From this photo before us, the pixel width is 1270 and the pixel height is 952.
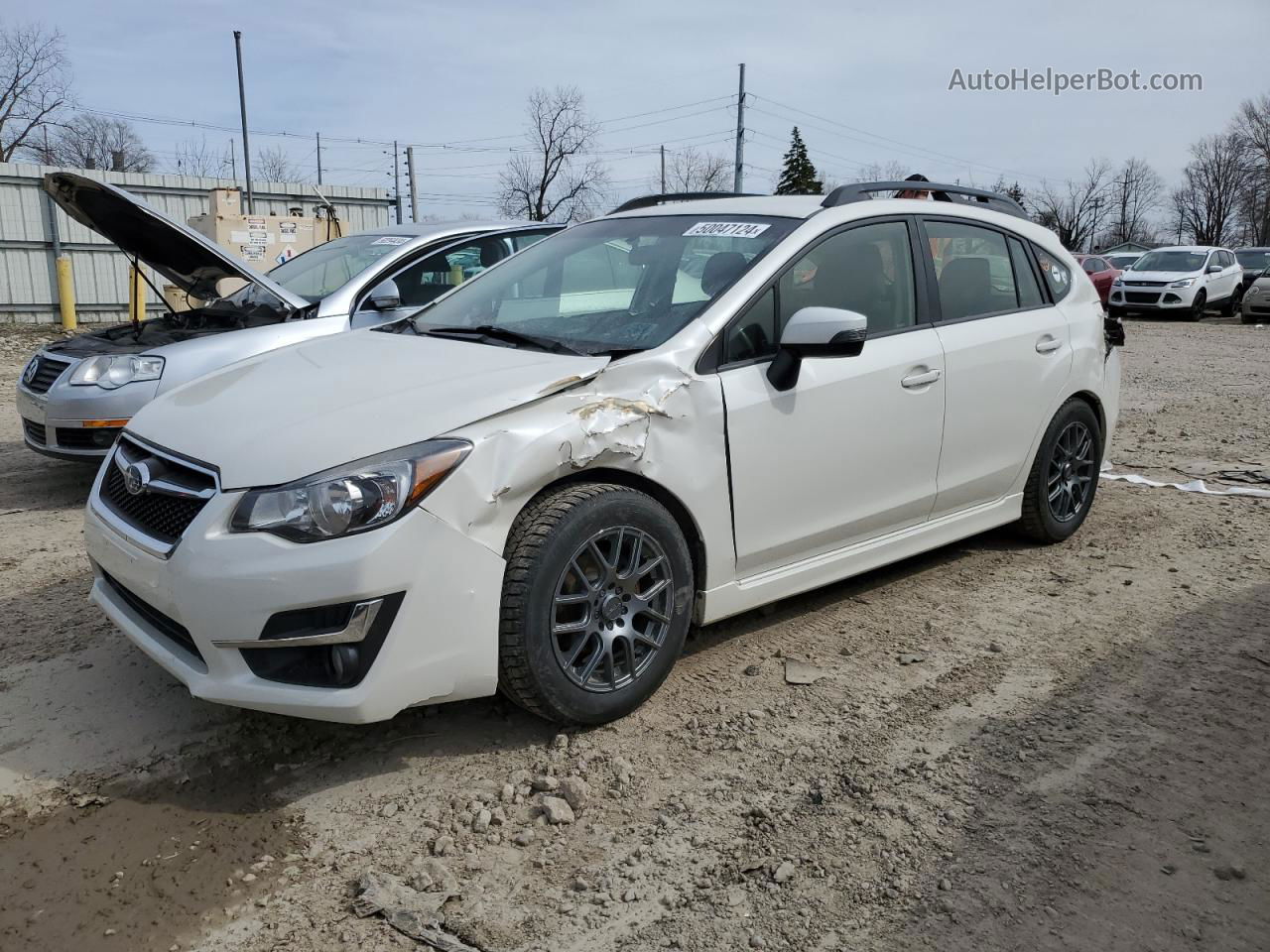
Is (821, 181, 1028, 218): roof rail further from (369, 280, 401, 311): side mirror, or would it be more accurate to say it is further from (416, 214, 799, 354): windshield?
(369, 280, 401, 311): side mirror

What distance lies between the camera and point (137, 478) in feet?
10.3

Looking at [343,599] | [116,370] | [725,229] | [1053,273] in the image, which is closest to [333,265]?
Result: [116,370]

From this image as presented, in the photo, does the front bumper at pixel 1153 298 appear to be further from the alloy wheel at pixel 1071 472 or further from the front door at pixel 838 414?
the front door at pixel 838 414

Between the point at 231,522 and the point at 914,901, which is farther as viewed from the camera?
the point at 231,522

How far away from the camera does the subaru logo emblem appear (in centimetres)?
310

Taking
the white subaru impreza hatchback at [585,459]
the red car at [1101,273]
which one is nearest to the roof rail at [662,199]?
the white subaru impreza hatchback at [585,459]

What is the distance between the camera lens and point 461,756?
3.12 meters

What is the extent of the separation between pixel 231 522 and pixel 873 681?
223 cm

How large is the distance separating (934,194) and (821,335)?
198 cm

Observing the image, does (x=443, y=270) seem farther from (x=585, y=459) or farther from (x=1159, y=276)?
(x=1159, y=276)

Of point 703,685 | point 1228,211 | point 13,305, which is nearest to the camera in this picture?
point 703,685

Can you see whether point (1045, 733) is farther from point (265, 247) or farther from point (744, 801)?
point (265, 247)

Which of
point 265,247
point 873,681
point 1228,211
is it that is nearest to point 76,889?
point 873,681

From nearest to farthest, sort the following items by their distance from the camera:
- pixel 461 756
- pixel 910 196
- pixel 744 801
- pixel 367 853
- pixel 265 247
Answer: pixel 367 853 < pixel 744 801 < pixel 461 756 < pixel 910 196 < pixel 265 247
